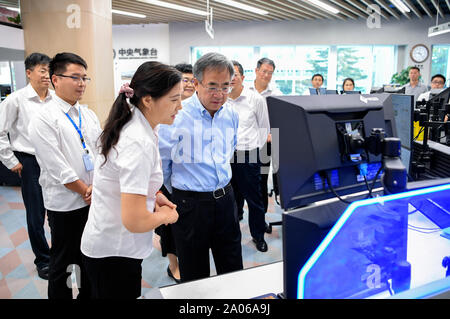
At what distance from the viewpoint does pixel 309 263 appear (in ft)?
2.65

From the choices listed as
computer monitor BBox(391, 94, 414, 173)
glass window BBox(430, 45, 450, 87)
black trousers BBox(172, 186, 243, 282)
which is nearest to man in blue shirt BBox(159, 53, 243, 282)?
black trousers BBox(172, 186, 243, 282)

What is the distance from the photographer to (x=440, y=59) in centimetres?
1056

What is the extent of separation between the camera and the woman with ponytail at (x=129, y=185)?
1131 millimetres

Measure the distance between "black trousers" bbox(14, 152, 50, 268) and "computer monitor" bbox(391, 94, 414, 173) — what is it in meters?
2.71

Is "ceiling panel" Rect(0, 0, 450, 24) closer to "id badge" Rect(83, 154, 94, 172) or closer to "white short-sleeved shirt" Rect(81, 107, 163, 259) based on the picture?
"id badge" Rect(83, 154, 94, 172)

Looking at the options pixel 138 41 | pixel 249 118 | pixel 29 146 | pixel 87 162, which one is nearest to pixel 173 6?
pixel 138 41

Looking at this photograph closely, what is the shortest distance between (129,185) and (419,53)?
37.2 feet

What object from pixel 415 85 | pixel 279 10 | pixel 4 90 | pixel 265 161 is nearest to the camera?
pixel 265 161

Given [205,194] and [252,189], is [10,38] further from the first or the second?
[205,194]

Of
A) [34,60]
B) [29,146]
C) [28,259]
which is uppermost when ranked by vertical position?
[34,60]

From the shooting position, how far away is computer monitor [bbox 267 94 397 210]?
0.89m

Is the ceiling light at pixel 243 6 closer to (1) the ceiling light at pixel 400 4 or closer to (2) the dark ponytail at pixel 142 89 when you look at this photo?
(1) the ceiling light at pixel 400 4

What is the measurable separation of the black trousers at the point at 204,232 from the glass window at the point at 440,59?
11153 millimetres
